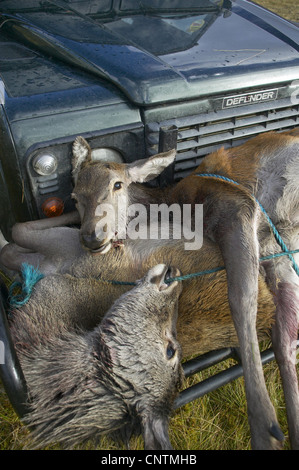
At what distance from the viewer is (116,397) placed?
2.22 m

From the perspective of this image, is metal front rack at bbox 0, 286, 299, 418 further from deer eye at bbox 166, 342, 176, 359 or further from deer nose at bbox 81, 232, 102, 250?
deer nose at bbox 81, 232, 102, 250

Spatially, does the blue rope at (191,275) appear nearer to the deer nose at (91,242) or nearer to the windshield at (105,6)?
the deer nose at (91,242)

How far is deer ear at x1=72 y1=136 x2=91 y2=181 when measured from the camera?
268 cm

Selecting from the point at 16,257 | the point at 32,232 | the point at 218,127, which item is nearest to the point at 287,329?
the point at 218,127

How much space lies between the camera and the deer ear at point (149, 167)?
285cm

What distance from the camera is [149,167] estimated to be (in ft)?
9.71

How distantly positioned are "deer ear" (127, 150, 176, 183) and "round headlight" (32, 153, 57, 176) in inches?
22.9

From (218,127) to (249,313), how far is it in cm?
148

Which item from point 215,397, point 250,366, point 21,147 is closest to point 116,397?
point 250,366

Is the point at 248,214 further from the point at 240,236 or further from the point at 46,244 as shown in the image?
the point at 46,244

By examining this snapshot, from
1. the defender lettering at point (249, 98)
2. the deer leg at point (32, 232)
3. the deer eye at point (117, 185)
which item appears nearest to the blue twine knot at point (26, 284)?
the deer leg at point (32, 232)

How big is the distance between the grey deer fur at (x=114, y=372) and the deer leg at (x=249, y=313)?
34 centimetres

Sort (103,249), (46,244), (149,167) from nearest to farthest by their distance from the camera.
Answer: (103,249)
(46,244)
(149,167)

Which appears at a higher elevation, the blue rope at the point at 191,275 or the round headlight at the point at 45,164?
the round headlight at the point at 45,164
